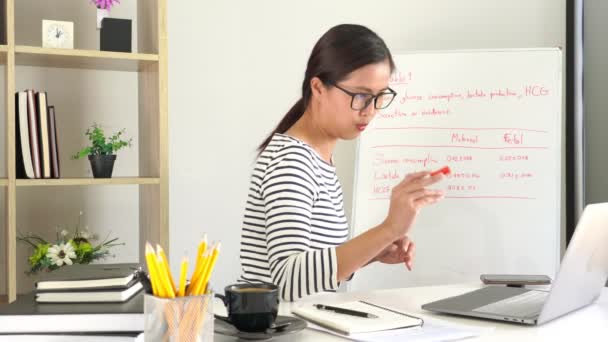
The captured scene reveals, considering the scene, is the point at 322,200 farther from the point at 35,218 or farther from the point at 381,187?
the point at 35,218

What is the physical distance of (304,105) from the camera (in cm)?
172

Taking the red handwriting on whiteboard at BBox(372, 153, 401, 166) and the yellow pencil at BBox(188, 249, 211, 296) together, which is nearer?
the yellow pencil at BBox(188, 249, 211, 296)

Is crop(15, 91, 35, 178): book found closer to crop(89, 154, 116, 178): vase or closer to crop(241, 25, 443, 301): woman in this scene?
crop(89, 154, 116, 178): vase

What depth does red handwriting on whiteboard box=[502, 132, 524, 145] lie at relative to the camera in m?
2.66

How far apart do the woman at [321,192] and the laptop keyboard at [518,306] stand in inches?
7.9

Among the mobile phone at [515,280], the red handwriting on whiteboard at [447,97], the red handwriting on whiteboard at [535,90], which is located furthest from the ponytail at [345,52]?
the red handwriting on whiteboard at [535,90]

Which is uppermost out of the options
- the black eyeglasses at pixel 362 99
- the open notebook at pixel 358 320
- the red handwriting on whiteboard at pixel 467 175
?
the black eyeglasses at pixel 362 99

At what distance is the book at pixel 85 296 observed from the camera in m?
0.97

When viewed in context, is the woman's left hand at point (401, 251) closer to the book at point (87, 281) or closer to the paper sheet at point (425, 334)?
the paper sheet at point (425, 334)

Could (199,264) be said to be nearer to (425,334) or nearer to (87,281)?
(87,281)

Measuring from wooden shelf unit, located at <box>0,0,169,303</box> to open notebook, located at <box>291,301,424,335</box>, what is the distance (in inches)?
46.3

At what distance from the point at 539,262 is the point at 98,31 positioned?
1793 millimetres

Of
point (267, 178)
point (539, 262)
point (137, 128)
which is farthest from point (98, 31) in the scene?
point (539, 262)

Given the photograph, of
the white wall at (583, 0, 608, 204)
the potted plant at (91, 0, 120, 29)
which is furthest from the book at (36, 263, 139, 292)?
the white wall at (583, 0, 608, 204)
